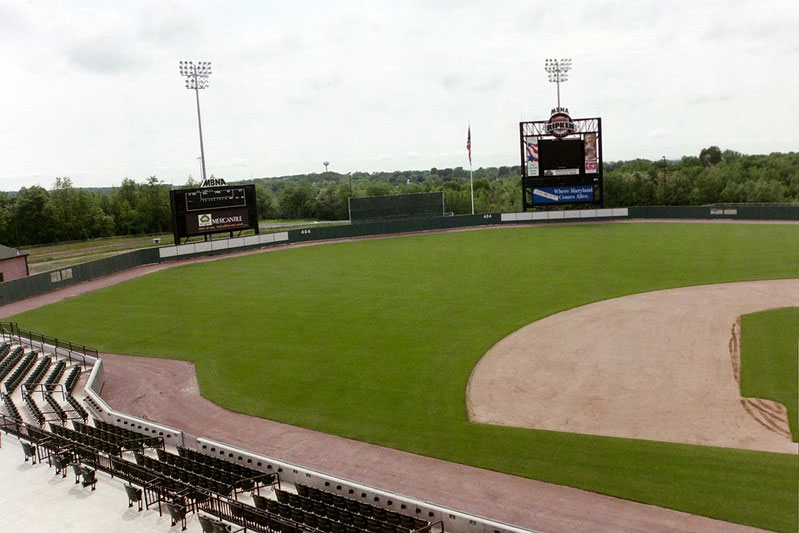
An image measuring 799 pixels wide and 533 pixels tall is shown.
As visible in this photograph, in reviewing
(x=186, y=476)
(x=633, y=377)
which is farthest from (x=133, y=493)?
(x=633, y=377)

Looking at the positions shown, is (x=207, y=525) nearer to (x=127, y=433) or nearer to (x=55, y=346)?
(x=127, y=433)

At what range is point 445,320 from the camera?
1133 inches

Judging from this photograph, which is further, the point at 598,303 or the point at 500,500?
the point at 598,303

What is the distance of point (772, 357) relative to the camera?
69.0ft

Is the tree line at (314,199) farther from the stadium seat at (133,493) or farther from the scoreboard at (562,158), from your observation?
the stadium seat at (133,493)

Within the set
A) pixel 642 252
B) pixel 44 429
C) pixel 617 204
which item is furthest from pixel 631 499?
pixel 617 204

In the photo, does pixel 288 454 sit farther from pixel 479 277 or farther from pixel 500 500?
pixel 479 277

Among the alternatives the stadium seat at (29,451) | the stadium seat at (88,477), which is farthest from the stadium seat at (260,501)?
the stadium seat at (29,451)

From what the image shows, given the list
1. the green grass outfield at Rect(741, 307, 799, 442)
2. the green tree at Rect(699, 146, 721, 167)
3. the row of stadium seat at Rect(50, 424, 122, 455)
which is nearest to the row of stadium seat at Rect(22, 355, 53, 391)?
the row of stadium seat at Rect(50, 424, 122, 455)

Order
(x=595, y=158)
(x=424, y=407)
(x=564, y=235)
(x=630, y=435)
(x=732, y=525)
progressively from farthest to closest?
(x=595, y=158), (x=564, y=235), (x=424, y=407), (x=630, y=435), (x=732, y=525)

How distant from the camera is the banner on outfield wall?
68.0 metres

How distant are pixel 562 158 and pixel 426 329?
45379mm

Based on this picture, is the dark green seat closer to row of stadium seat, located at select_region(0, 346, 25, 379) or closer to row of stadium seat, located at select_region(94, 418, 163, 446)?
row of stadium seat, located at select_region(94, 418, 163, 446)

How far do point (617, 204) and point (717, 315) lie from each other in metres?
84.4
